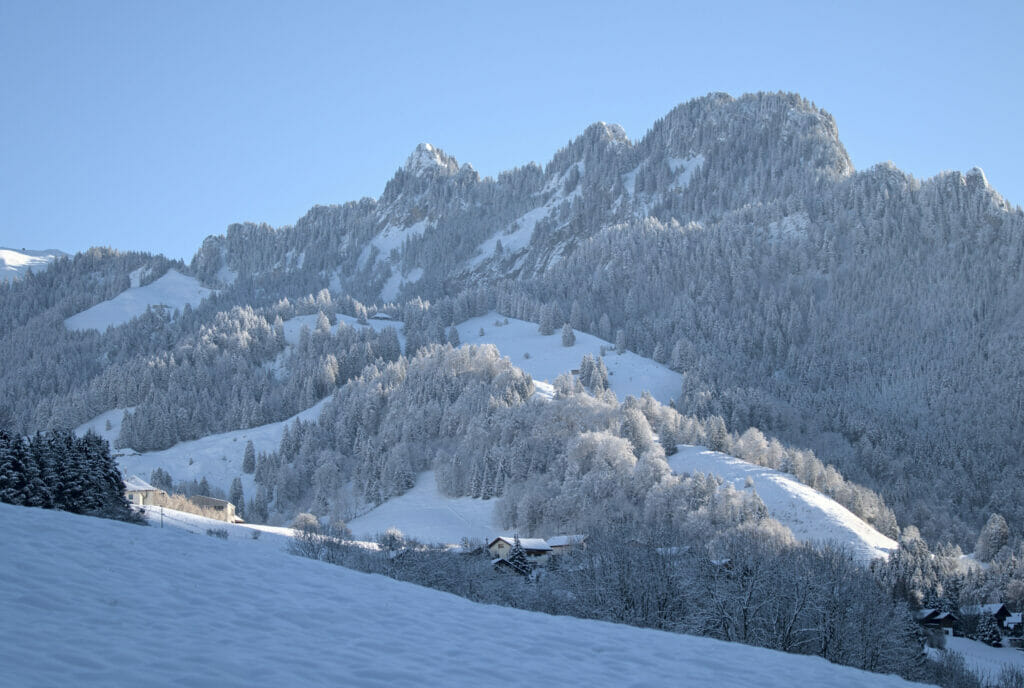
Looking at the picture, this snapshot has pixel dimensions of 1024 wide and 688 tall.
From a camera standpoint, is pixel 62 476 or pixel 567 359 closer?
pixel 62 476

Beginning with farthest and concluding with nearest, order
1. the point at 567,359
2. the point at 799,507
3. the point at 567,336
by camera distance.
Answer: the point at 567,336
the point at 567,359
the point at 799,507

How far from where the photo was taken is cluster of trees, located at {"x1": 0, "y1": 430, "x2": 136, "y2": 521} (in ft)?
125

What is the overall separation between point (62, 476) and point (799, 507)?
6215cm

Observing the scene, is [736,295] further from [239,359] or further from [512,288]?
[239,359]

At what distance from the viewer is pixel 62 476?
136ft

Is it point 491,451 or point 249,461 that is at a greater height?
point 491,451

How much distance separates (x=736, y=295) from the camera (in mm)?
189375

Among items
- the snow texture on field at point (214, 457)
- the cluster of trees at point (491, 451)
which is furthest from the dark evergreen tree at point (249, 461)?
the cluster of trees at point (491, 451)

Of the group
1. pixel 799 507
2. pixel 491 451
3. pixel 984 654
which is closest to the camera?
pixel 984 654

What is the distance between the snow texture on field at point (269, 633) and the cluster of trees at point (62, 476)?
70.6 ft

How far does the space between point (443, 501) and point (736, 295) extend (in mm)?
112671

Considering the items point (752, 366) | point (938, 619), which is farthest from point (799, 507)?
point (752, 366)

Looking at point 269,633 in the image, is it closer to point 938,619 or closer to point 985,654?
point 985,654

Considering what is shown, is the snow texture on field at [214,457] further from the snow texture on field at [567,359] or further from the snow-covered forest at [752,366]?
the snow texture on field at [567,359]
